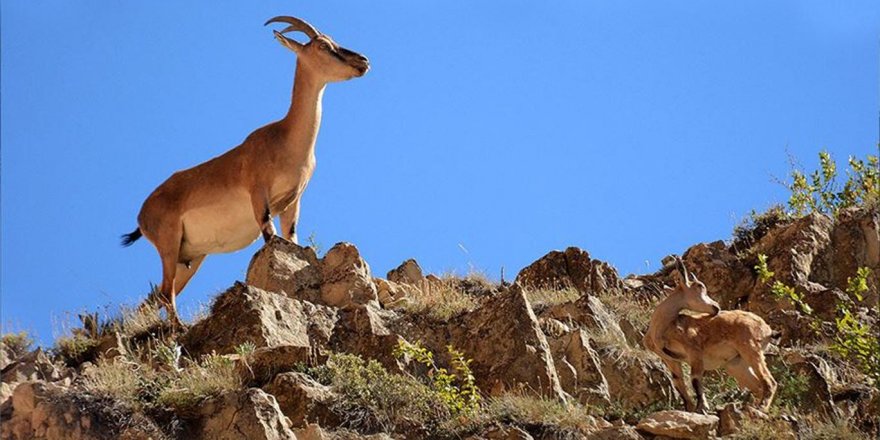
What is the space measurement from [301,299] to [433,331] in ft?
5.41

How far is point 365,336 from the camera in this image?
15.4m

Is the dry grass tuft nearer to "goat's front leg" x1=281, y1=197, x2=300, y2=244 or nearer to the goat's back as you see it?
the goat's back

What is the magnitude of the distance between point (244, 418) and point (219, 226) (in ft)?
18.5

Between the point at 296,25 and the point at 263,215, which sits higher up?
the point at 296,25

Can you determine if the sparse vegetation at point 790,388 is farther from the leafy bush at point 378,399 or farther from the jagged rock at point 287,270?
the jagged rock at point 287,270

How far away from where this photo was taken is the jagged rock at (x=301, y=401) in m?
14.1

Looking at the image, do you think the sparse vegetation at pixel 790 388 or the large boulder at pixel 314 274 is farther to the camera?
the large boulder at pixel 314 274

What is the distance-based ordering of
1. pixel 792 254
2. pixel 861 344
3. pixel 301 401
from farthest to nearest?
pixel 792 254
pixel 861 344
pixel 301 401

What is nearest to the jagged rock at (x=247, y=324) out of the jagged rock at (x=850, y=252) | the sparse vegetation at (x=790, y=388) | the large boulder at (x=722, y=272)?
the sparse vegetation at (x=790, y=388)

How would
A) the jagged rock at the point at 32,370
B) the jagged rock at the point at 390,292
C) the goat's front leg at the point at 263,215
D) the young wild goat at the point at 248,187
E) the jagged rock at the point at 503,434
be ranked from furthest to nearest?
the young wild goat at the point at 248,187 → the goat's front leg at the point at 263,215 → the jagged rock at the point at 390,292 → the jagged rock at the point at 32,370 → the jagged rock at the point at 503,434

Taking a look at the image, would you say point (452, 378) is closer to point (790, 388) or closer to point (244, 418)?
point (244, 418)

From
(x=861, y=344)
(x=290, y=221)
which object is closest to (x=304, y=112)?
(x=290, y=221)

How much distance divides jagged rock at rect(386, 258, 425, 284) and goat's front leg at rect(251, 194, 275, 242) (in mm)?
1612

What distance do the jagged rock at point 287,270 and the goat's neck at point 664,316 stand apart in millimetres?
3957
